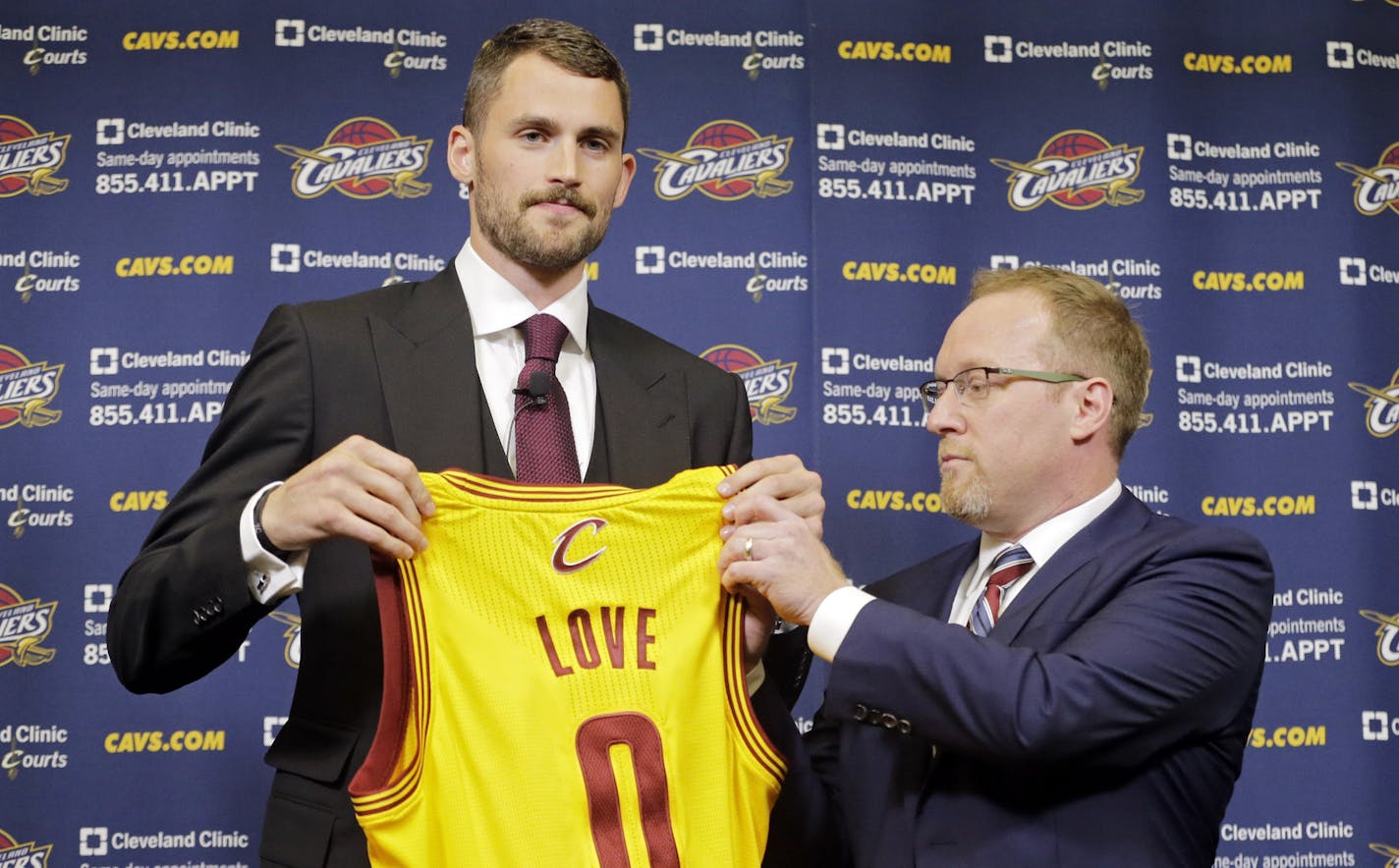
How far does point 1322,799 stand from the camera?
3.58 metres

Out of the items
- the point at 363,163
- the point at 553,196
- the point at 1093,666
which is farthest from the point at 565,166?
the point at 363,163

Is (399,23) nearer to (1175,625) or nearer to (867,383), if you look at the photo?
(867,383)

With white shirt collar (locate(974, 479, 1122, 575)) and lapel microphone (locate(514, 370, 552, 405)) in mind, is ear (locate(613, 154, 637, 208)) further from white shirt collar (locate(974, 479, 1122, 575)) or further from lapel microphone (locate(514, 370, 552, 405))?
white shirt collar (locate(974, 479, 1122, 575))

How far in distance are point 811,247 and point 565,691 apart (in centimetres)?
215

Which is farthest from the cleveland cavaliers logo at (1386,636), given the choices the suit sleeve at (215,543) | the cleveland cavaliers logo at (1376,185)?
the suit sleeve at (215,543)

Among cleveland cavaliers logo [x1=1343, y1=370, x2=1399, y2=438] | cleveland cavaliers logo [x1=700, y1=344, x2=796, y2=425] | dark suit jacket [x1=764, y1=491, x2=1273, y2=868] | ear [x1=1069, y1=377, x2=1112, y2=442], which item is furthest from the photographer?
cleveland cavaliers logo [x1=1343, y1=370, x2=1399, y2=438]

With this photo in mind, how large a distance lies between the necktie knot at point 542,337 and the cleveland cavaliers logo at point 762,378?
156 centimetres

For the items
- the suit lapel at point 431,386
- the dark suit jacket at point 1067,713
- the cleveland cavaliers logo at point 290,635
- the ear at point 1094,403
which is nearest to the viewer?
the dark suit jacket at point 1067,713

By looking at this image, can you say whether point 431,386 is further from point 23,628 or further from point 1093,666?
point 23,628

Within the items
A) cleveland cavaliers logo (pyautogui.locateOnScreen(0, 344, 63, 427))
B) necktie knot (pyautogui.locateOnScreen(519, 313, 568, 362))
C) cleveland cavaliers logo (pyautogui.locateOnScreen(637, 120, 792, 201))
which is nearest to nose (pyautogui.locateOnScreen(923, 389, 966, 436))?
necktie knot (pyautogui.locateOnScreen(519, 313, 568, 362))

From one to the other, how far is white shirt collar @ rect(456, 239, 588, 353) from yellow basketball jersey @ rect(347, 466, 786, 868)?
0.34 meters

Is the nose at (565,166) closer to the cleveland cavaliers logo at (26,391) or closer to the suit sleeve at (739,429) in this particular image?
the suit sleeve at (739,429)

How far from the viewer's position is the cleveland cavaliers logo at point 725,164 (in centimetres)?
364

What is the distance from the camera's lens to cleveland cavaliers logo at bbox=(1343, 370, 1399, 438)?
→ 3697 millimetres
